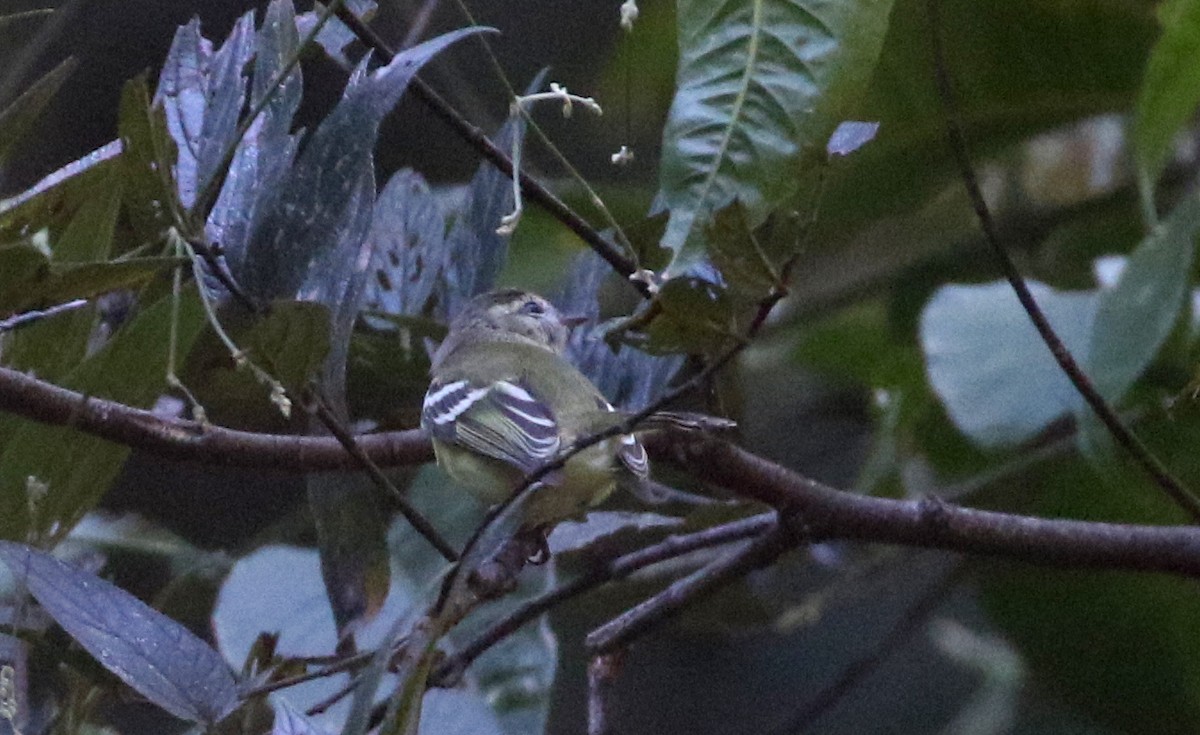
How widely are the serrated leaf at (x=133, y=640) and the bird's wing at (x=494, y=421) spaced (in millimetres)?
436

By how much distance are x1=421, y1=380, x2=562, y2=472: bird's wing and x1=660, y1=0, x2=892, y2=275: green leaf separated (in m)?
0.48

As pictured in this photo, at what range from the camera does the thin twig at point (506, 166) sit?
0.92 meters

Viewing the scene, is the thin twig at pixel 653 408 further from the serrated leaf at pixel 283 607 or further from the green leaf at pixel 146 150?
the serrated leaf at pixel 283 607

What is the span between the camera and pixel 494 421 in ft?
A: 4.66

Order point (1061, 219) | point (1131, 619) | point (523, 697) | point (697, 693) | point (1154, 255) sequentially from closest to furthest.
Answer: point (523, 697) < point (1154, 255) < point (1131, 619) < point (1061, 219) < point (697, 693)

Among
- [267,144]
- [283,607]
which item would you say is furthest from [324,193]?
[283,607]

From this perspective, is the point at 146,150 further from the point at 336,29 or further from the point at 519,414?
the point at 519,414

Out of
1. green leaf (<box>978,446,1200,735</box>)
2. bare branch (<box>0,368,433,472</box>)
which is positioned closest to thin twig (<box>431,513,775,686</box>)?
bare branch (<box>0,368,433,472</box>)

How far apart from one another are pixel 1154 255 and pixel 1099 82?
0.60 metres

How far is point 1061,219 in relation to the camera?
6.67 ft

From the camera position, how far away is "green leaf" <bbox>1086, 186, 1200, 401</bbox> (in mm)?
1307

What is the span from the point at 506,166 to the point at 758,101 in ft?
0.85

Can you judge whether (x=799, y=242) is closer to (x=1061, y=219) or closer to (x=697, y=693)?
(x=1061, y=219)

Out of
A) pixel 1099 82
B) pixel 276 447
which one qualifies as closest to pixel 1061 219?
pixel 1099 82
